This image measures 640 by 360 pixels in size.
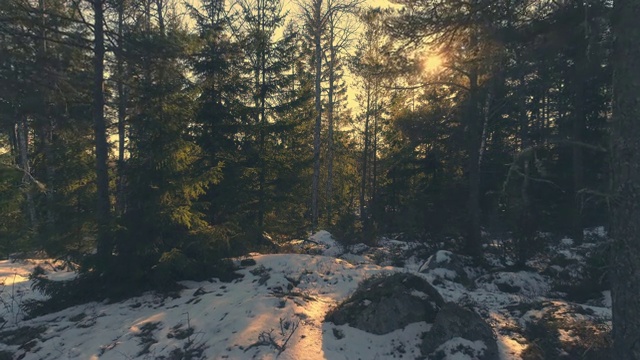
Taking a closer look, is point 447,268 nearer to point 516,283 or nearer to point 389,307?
point 516,283

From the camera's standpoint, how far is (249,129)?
14250 mm

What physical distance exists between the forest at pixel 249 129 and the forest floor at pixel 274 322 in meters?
1.17

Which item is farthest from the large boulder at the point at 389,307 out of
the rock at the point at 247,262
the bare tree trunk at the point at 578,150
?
the bare tree trunk at the point at 578,150

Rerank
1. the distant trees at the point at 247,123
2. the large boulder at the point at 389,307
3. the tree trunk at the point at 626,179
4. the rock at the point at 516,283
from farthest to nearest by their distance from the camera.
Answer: the rock at the point at 516,283
the distant trees at the point at 247,123
the large boulder at the point at 389,307
the tree trunk at the point at 626,179

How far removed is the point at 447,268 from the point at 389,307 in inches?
222

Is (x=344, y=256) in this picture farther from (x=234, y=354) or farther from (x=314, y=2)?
(x=314, y=2)

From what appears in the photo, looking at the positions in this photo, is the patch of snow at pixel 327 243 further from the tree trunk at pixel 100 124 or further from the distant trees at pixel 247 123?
the tree trunk at pixel 100 124

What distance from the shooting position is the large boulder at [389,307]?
6449 mm

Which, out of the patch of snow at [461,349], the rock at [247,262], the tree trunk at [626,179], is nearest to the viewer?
the tree trunk at [626,179]

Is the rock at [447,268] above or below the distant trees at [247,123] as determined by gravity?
below

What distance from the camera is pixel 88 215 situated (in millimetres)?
9305

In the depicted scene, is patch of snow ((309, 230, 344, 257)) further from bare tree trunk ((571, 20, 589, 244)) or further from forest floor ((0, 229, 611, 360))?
bare tree trunk ((571, 20, 589, 244))

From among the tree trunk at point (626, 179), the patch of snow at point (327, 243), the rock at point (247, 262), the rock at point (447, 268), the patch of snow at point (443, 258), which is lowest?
the patch of snow at point (327, 243)

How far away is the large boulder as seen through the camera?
6.45 meters
